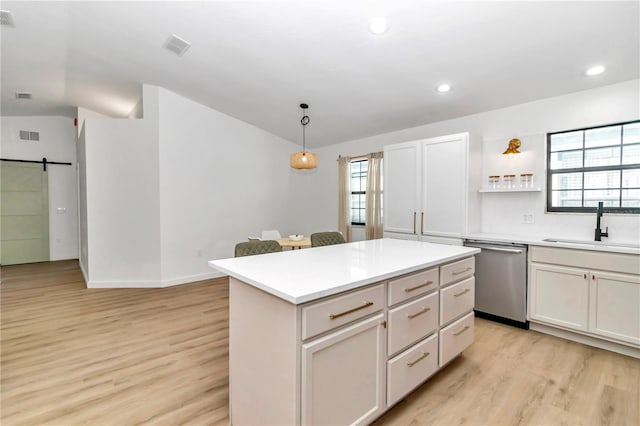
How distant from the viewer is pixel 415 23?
249 cm

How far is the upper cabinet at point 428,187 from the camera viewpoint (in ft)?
11.7

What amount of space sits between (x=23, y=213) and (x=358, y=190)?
6.99m

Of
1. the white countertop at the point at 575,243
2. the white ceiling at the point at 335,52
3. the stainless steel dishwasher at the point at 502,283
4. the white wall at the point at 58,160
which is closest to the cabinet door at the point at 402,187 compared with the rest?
the white ceiling at the point at 335,52

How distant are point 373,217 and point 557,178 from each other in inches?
99.3

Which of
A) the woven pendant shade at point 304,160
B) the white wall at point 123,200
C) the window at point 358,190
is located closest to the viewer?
the woven pendant shade at point 304,160

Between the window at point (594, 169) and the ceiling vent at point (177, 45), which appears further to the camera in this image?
the ceiling vent at point (177, 45)

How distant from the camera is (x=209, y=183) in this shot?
5086mm

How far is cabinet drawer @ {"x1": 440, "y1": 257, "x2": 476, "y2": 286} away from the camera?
2.10m

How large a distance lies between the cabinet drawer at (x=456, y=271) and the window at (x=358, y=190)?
3146mm

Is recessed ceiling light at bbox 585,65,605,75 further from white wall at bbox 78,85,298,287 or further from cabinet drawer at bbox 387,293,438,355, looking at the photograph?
white wall at bbox 78,85,298,287

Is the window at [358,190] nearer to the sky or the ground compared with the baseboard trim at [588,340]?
nearer to the sky


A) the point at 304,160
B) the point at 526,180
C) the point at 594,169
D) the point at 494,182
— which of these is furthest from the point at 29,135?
the point at 594,169

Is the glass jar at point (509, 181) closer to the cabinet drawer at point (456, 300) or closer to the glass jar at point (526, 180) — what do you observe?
the glass jar at point (526, 180)

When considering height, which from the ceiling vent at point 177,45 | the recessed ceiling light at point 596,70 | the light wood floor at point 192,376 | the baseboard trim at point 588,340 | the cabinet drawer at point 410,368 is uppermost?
the ceiling vent at point 177,45
